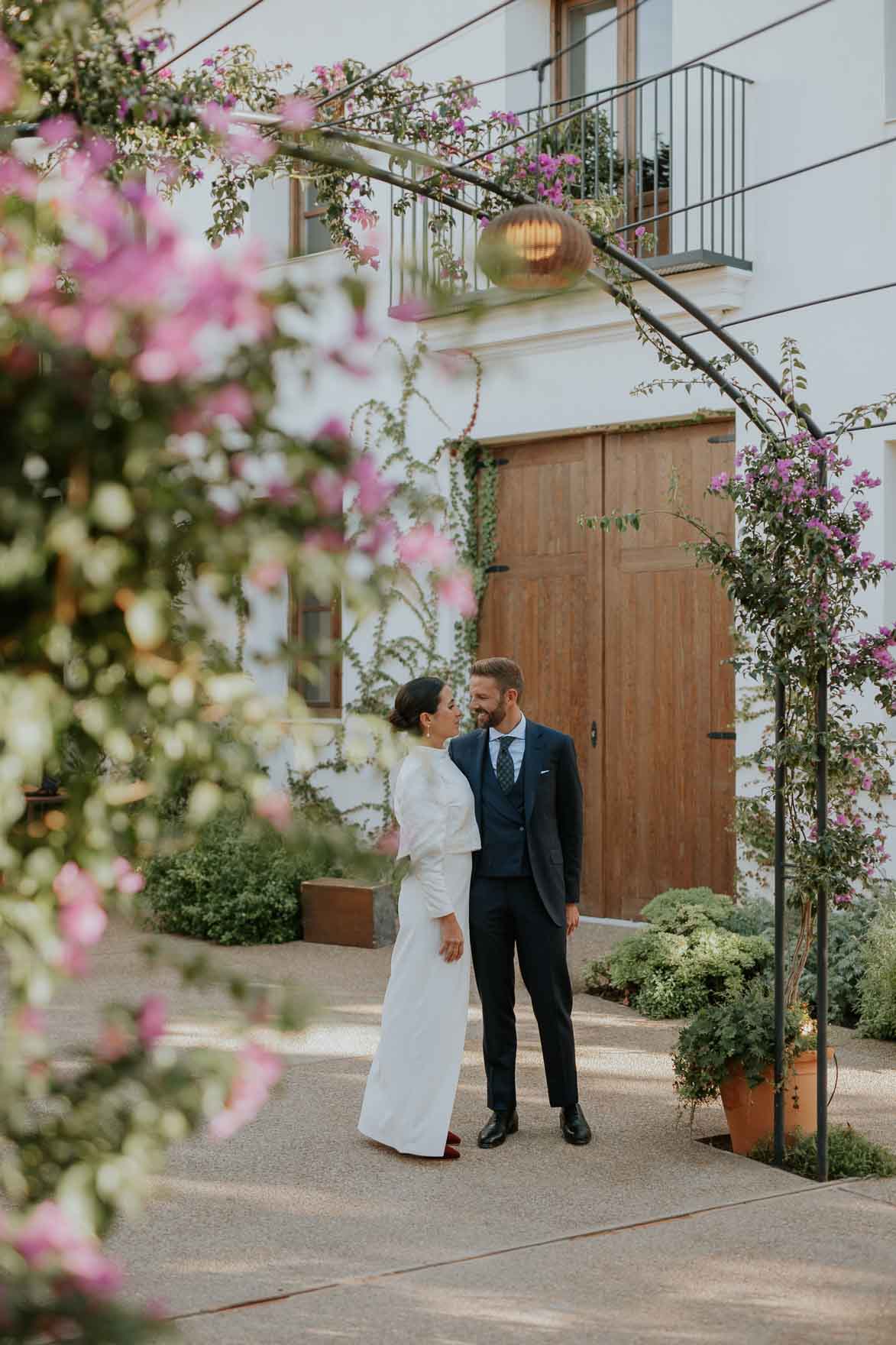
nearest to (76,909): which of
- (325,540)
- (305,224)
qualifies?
(325,540)

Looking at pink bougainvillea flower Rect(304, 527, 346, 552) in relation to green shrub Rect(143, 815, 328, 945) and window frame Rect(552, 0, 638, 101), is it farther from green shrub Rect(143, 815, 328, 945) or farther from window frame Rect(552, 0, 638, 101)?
window frame Rect(552, 0, 638, 101)

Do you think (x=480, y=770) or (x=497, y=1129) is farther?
(x=480, y=770)

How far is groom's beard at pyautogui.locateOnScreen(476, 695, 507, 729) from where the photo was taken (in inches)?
266

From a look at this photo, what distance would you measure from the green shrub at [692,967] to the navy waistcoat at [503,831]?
8.19ft

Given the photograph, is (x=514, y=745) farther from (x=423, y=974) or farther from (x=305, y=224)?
(x=305, y=224)

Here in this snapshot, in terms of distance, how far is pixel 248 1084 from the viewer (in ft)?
6.50

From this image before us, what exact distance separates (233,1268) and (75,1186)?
334 cm

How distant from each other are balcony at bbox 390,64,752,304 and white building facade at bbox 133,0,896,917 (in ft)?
0.09

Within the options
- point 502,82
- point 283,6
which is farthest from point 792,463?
→ point 283,6

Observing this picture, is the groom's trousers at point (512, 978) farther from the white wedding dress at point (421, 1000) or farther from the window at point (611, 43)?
the window at point (611, 43)

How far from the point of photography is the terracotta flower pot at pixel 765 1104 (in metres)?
6.27

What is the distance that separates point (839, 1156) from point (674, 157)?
768 centimetres

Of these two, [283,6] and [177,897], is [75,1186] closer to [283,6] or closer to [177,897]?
[177,897]

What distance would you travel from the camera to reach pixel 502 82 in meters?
12.7
